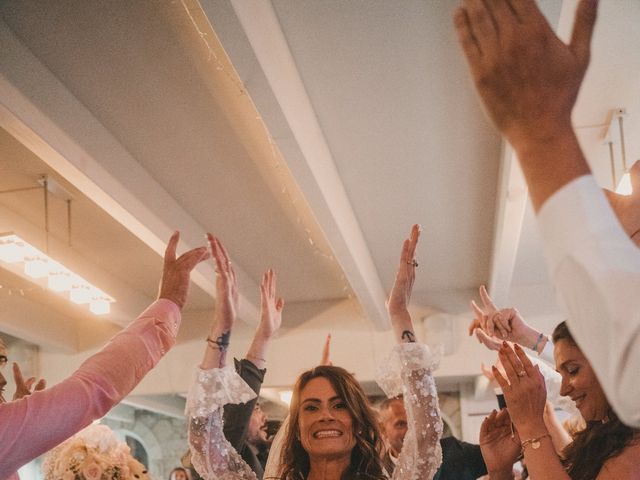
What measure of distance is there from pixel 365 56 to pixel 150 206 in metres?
1.60

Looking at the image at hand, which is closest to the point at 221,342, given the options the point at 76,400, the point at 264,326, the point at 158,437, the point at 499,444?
the point at 264,326

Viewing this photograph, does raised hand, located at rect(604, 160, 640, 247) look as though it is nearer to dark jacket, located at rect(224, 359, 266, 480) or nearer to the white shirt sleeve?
the white shirt sleeve

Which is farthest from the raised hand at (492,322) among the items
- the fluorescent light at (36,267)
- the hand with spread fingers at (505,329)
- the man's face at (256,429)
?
the fluorescent light at (36,267)

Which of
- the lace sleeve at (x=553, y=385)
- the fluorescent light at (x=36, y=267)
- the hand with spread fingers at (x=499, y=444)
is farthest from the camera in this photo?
the fluorescent light at (x=36, y=267)

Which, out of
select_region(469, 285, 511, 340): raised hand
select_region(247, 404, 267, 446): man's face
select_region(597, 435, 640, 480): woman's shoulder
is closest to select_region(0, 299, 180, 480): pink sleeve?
select_region(597, 435, 640, 480): woman's shoulder

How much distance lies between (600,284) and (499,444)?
1.39 meters

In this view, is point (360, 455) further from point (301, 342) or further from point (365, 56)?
point (301, 342)

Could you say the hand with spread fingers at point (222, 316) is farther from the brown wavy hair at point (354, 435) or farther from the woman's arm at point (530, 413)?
the woman's arm at point (530, 413)

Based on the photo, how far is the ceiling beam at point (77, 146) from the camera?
262cm

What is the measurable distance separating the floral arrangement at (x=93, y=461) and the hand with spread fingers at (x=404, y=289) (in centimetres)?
78

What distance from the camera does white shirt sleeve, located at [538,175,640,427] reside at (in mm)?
479

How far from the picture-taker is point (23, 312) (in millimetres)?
6059

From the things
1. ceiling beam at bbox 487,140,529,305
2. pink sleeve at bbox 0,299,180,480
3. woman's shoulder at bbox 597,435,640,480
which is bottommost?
woman's shoulder at bbox 597,435,640,480

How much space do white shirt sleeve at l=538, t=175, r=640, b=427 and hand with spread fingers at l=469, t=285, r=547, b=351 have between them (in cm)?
168
